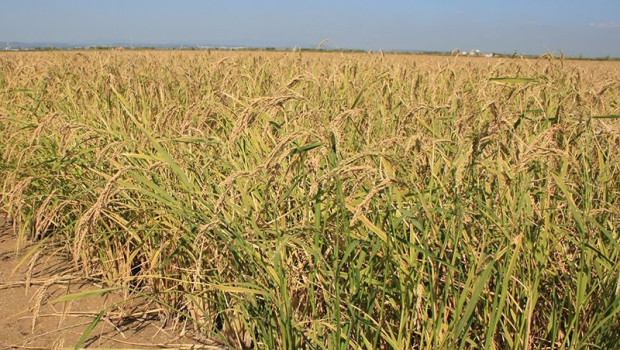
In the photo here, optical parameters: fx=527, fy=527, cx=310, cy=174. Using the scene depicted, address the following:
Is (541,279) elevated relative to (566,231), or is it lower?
lower

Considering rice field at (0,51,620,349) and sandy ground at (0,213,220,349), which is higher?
rice field at (0,51,620,349)

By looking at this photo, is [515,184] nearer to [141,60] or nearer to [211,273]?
[211,273]

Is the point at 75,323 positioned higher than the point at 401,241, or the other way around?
the point at 401,241

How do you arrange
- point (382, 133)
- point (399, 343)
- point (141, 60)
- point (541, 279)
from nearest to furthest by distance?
point (399, 343)
point (541, 279)
point (382, 133)
point (141, 60)

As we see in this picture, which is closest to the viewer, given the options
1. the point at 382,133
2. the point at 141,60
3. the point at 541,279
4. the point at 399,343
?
the point at 399,343

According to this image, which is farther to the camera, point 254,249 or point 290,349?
point 254,249

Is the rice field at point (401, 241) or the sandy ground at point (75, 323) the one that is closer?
the rice field at point (401, 241)

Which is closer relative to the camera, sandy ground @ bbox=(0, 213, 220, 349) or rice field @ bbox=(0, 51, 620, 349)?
rice field @ bbox=(0, 51, 620, 349)

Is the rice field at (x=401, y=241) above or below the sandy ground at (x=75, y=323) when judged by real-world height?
above

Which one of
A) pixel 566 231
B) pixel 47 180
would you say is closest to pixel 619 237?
pixel 566 231

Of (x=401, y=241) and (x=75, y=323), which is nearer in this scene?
(x=401, y=241)

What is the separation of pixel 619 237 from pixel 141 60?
4.91 m

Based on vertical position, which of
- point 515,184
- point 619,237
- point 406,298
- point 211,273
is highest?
point 515,184

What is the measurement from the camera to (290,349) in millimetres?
1333
